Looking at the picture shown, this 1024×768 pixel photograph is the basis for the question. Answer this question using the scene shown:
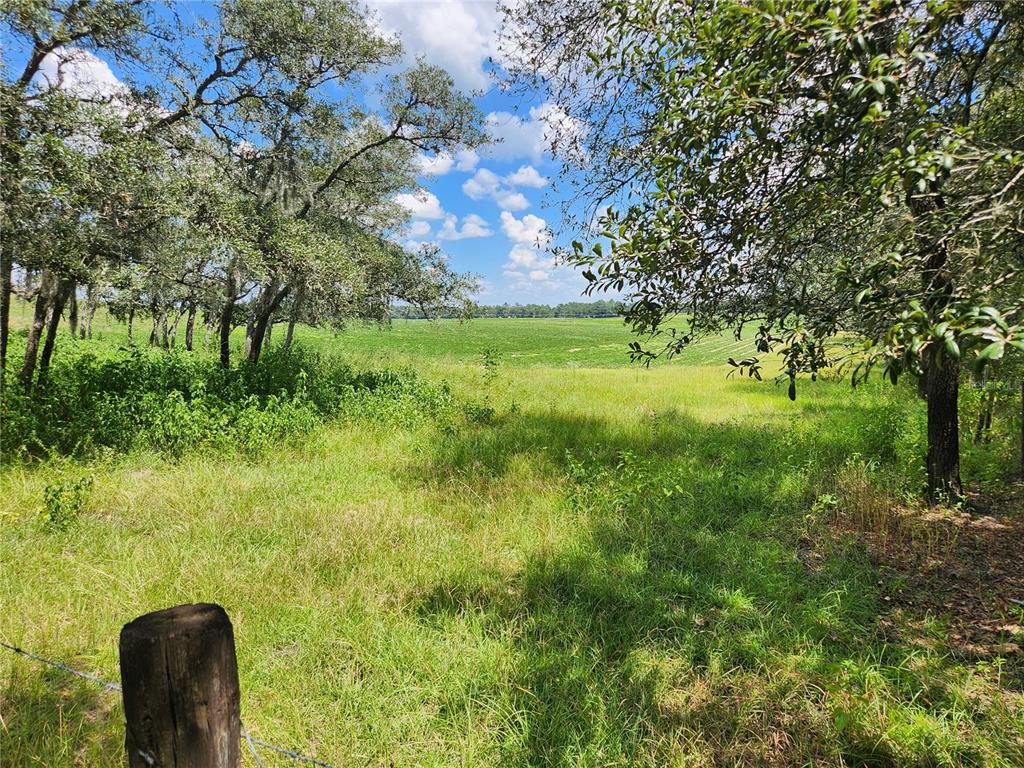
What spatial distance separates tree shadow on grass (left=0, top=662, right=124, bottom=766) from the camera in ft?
8.54

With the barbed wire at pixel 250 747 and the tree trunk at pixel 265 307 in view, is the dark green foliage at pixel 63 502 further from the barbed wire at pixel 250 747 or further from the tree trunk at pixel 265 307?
the tree trunk at pixel 265 307

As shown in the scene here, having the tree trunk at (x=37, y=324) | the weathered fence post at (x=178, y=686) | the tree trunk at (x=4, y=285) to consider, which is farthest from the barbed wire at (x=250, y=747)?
the tree trunk at (x=37, y=324)

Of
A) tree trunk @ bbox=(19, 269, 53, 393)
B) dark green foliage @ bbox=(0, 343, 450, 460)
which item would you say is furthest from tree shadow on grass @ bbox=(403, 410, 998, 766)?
tree trunk @ bbox=(19, 269, 53, 393)

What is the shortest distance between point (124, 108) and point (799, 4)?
1039 cm

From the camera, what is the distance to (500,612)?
3.95 metres

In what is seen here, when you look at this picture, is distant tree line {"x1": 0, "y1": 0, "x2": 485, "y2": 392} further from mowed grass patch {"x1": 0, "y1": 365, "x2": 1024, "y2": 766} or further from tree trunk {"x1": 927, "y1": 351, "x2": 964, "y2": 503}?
tree trunk {"x1": 927, "y1": 351, "x2": 964, "y2": 503}

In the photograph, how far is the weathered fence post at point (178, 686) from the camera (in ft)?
4.47

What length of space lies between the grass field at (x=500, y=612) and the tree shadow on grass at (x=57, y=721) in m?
0.01

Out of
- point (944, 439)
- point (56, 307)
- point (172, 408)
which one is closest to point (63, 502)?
point (172, 408)

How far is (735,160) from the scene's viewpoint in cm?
317

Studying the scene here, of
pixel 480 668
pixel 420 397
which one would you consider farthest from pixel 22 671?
pixel 420 397

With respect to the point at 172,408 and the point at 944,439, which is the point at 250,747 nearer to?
the point at 172,408

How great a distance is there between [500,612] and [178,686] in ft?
9.42

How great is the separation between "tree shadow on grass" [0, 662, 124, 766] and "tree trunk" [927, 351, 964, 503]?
334 inches
